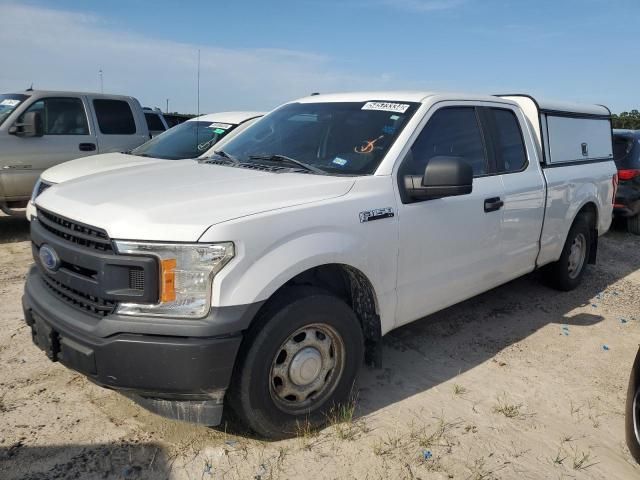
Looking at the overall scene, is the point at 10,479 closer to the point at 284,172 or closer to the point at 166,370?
the point at 166,370

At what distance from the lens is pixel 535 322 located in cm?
495

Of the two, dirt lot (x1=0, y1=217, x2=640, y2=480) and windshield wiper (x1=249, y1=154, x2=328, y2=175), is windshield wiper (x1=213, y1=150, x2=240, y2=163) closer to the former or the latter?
windshield wiper (x1=249, y1=154, x2=328, y2=175)

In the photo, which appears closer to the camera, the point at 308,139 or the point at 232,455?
the point at 232,455

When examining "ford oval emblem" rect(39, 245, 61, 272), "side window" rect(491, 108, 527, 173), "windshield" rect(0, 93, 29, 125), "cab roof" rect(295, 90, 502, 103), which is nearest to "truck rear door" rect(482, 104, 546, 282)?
"side window" rect(491, 108, 527, 173)

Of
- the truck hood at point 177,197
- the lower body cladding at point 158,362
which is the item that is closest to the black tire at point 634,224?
the truck hood at point 177,197

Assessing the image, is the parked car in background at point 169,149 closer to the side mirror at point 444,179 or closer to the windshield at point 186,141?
the windshield at point 186,141

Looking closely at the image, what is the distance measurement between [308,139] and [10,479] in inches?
98.7

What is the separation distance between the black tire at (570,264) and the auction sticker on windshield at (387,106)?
266cm

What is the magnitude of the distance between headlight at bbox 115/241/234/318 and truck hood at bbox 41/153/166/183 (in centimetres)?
332

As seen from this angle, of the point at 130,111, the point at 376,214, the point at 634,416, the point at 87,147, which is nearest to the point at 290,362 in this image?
the point at 376,214

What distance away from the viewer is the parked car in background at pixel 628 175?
849 cm

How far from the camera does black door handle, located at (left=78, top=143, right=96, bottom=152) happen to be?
308 inches

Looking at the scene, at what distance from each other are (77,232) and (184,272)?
63 centimetres

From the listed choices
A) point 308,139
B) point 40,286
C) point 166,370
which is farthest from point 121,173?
point 166,370
